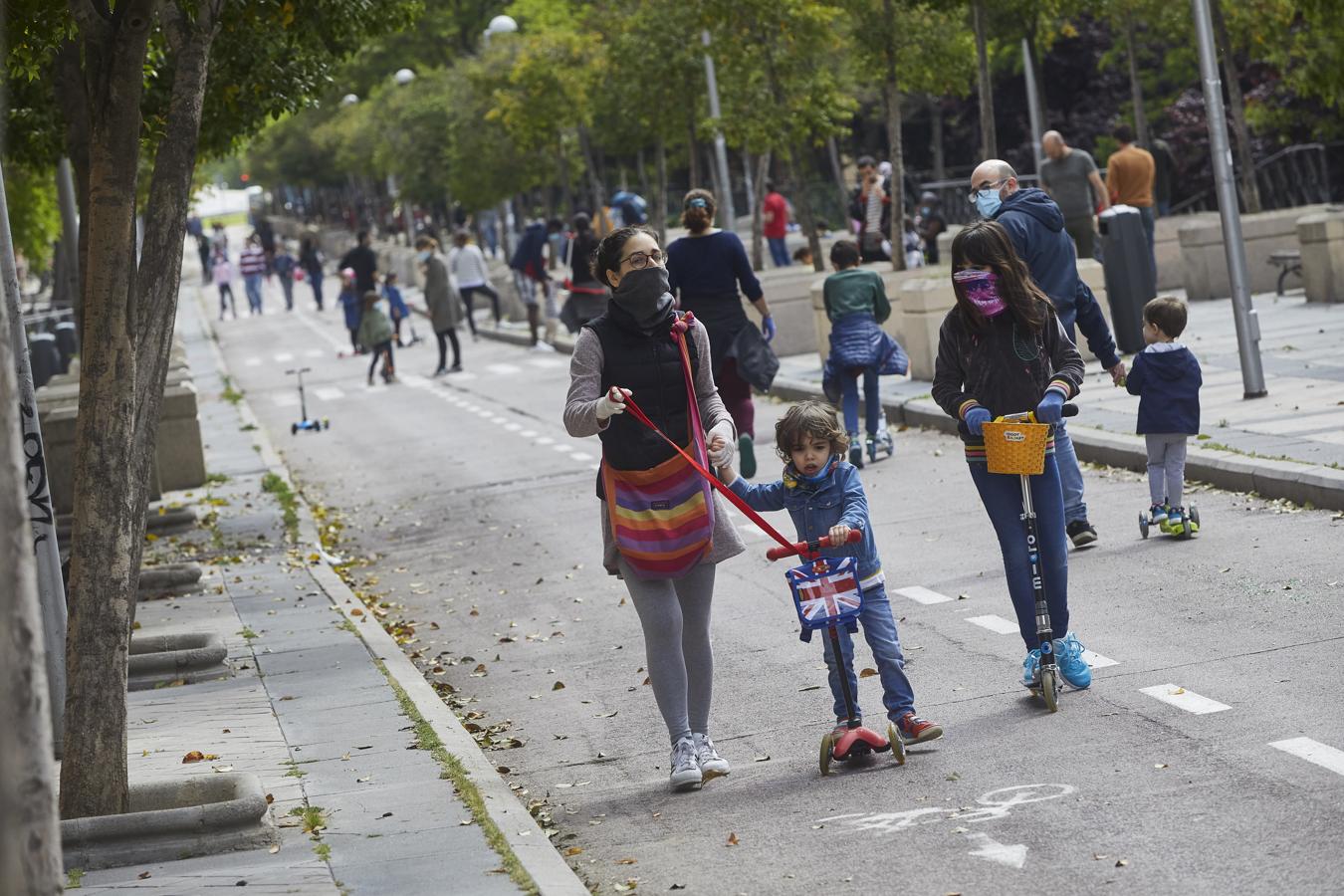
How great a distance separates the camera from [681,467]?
287 inches

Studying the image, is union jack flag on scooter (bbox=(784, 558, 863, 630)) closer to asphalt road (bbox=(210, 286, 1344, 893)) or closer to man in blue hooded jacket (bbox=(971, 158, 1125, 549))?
Result: asphalt road (bbox=(210, 286, 1344, 893))

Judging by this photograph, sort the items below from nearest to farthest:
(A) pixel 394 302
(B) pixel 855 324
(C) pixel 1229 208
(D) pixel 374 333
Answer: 1. (B) pixel 855 324
2. (C) pixel 1229 208
3. (D) pixel 374 333
4. (A) pixel 394 302

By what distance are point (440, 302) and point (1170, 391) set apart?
2133 cm

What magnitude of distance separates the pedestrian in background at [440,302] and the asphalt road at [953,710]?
15.7 m

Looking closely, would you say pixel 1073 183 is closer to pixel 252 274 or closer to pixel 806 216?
pixel 806 216

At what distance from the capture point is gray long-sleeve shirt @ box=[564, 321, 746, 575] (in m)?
7.21

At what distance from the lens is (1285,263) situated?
77.5 feet

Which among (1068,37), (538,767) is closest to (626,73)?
(1068,37)

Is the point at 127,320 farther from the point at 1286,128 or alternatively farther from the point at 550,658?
the point at 1286,128

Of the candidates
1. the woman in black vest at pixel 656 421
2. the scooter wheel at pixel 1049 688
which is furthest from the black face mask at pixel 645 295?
the scooter wheel at pixel 1049 688

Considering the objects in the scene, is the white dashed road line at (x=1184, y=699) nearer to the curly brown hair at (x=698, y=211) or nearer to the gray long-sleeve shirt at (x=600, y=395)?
the gray long-sleeve shirt at (x=600, y=395)

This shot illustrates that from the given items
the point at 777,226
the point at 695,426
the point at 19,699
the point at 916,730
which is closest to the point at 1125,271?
the point at 916,730

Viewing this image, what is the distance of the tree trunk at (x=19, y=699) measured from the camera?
360 cm

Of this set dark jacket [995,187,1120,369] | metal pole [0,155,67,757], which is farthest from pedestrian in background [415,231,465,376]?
metal pole [0,155,67,757]
